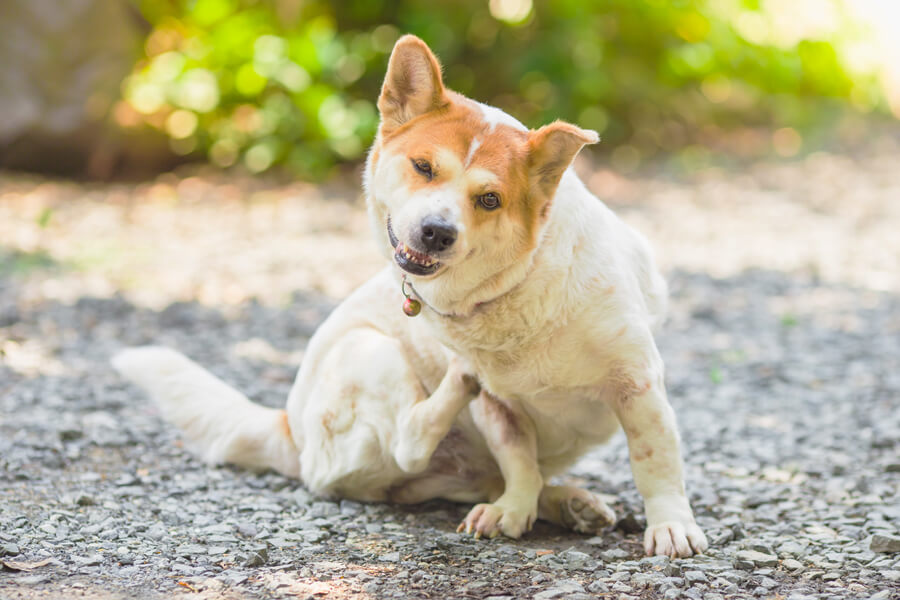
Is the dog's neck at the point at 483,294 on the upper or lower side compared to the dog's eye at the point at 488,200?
lower

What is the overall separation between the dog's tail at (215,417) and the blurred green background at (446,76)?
5.65 metres

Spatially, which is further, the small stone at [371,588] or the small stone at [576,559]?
the small stone at [576,559]

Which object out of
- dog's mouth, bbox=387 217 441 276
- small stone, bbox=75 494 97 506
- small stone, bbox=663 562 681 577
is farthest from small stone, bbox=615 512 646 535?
small stone, bbox=75 494 97 506

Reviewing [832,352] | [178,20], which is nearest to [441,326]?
[832,352]

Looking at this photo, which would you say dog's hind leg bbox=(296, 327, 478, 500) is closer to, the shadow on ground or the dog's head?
the shadow on ground

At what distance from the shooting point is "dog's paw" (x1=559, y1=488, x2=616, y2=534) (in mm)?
3320

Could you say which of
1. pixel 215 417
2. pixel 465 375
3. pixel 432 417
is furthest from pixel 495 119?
pixel 215 417

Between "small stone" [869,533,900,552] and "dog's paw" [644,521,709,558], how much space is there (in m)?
0.50

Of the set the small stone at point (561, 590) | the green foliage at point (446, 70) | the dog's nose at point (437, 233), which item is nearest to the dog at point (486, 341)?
the dog's nose at point (437, 233)

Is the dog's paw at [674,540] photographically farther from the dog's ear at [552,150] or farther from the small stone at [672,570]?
the dog's ear at [552,150]

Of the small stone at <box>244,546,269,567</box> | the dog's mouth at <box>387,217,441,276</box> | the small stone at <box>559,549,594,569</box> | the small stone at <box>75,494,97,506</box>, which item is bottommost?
the small stone at <box>75,494,97,506</box>

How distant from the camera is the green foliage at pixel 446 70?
9.25 metres

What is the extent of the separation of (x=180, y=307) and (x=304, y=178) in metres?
3.48

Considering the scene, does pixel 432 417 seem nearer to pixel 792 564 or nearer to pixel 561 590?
pixel 561 590
